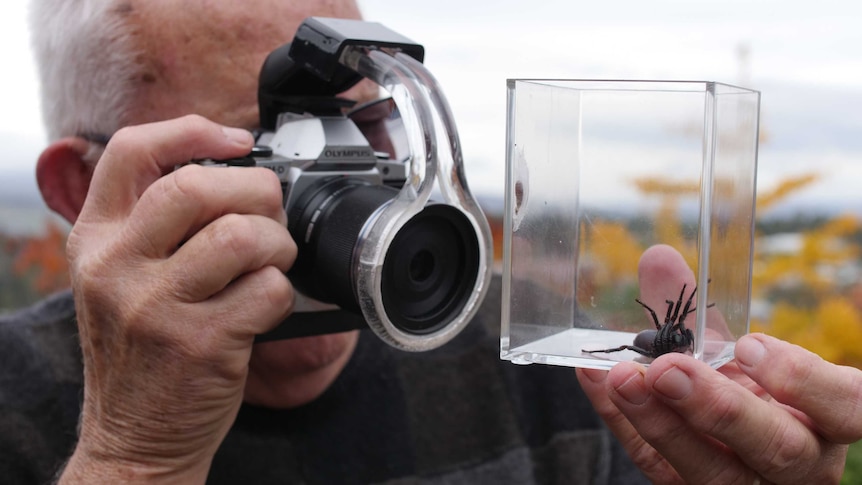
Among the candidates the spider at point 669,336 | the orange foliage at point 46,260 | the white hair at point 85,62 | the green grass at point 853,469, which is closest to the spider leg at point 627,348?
the spider at point 669,336

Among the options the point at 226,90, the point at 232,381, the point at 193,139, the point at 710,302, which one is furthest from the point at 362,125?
the point at 710,302

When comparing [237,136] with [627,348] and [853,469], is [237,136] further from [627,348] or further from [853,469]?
[853,469]

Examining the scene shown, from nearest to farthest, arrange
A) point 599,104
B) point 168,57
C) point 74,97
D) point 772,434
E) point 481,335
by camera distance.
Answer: point 772,434
point 599,104
point 168,57
point 74,97
point 481,335

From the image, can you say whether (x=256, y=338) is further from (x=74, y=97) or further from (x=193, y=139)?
(x=74, y=97)

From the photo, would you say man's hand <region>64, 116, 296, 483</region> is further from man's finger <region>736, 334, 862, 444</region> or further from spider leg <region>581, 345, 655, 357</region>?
man's finger <region>736, 334, 862, 444</region>

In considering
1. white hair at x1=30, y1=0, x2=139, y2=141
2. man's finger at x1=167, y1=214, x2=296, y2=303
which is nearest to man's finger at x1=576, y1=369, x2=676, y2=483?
man's finger at x1=167, y1=214, x2=296, y2=303

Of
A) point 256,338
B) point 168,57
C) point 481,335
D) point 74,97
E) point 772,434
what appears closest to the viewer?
point 772,434
